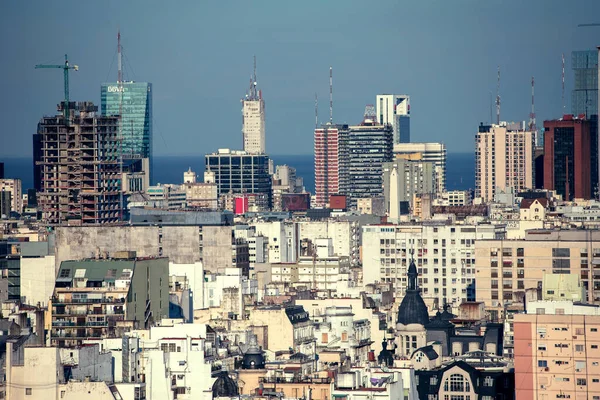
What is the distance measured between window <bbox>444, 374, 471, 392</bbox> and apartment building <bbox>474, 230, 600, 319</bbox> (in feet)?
117

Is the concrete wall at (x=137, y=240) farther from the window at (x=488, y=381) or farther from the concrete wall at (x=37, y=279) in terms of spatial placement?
the window at (x=488, y=381)

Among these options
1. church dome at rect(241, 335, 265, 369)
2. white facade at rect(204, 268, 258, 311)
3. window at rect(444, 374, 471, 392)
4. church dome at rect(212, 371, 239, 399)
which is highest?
white facade at rect(204, 268, 258, 311)

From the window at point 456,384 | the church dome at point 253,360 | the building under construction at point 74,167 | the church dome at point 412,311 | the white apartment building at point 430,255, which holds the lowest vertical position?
the window at point 456,384

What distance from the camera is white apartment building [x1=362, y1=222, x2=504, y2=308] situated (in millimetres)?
147375

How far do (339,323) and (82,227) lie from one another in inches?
1697

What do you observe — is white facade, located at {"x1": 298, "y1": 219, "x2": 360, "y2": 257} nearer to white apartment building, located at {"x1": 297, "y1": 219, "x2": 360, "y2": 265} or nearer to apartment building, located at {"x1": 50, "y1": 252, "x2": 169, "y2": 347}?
white apartment building, located at {"x1": 297, "y1": 219, "x2": 360, "y2": 265}

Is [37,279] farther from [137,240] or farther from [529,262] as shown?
[137,240]

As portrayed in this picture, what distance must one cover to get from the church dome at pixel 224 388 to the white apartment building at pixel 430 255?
65939 mm

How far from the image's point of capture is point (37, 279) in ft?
→ 406

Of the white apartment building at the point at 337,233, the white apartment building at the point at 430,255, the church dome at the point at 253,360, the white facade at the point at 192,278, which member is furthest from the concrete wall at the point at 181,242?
the church dome at the point at 253,360

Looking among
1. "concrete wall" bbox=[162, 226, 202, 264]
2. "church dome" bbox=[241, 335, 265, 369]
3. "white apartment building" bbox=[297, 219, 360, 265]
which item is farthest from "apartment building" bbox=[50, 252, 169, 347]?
"white apartment building" bbox=[297, 219, 360, 265]

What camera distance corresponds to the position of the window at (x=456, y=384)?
8712 centimetres

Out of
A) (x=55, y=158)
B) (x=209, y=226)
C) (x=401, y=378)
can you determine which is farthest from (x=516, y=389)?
(x=55, y=158)

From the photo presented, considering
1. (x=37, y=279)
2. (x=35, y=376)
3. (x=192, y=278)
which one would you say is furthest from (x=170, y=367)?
(x=37, y=279)
